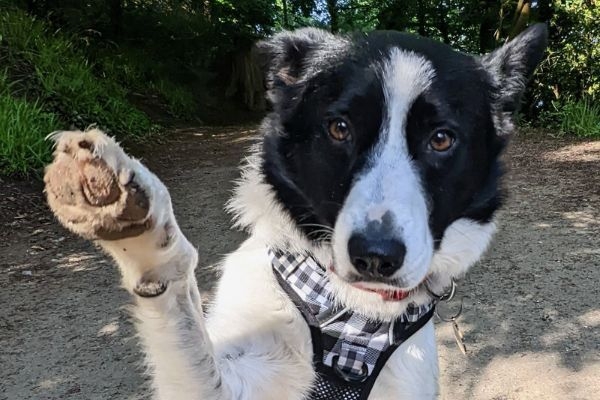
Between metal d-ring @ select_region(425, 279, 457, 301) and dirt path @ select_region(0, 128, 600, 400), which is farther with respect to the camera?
dirt path @ select_region(0, 128, 600, 400)

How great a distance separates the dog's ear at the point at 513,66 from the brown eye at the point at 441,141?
38 centimetres

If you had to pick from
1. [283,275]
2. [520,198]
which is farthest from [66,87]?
[283,275]

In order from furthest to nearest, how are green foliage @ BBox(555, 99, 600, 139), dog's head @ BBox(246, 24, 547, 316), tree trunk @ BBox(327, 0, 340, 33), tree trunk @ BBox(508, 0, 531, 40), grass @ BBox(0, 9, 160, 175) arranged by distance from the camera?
tree trunk @ BBox(327, 0, 340, 33) < tree trunk @ BBox(508, 0, 531, 40) < green foliage @ BBox(555, 99, 600, 139) < grass @ BBox(0, 9, 160, 175) < dog's head @ BBox(246, 24, 547, 316)

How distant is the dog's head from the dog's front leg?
46 cm

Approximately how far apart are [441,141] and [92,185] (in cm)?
111

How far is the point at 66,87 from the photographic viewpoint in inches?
313

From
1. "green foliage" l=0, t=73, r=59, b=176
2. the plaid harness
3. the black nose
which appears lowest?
"green foliage" l=0, t=73, r=59, b=176

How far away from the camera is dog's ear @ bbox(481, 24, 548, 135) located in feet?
7.35

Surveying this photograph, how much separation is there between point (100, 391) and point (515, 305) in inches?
98.8

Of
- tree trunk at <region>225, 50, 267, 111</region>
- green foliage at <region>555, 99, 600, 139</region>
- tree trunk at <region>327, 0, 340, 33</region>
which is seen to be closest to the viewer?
green foliage at <region>555, 99, 600, 139</region>

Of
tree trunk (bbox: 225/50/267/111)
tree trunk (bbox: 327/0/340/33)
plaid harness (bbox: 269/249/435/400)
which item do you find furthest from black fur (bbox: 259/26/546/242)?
tree trunk (bbox: 327/0/340/33)

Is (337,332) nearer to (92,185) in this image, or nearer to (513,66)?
(92,185)

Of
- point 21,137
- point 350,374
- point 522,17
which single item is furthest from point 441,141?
point 522,17

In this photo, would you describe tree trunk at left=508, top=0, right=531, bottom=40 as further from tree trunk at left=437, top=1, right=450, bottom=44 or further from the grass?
the grass
